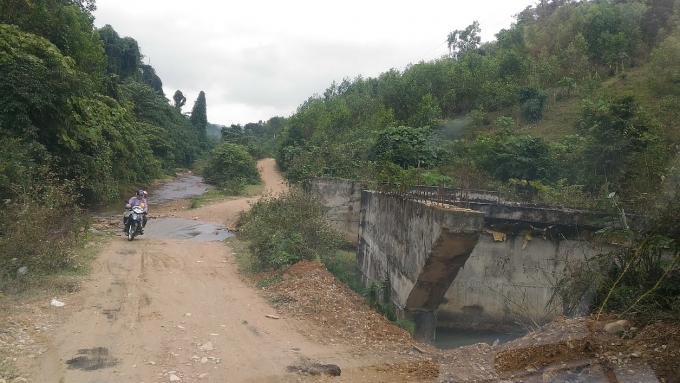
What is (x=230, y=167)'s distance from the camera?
127 ft

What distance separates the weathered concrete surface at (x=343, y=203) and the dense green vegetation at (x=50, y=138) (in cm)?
720

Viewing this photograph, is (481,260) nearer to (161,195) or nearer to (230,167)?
(161,195)

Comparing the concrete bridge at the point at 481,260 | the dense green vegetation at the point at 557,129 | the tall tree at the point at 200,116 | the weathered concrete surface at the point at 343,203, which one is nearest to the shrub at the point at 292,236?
the concrete bridge at the point at 481,260

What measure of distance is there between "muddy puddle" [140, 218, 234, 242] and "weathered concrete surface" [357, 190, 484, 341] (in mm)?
6815

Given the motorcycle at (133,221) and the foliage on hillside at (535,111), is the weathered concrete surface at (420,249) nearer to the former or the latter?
the motorcycle at (133,221)

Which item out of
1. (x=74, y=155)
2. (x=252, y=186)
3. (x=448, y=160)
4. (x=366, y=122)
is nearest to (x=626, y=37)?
(x=366, y=122)

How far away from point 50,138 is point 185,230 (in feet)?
17.0

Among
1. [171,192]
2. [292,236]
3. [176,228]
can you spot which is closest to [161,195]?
[171,192]

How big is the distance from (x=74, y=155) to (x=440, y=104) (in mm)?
23533

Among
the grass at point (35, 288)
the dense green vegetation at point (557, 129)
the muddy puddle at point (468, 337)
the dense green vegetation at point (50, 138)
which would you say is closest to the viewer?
the grass at point (35, 288)

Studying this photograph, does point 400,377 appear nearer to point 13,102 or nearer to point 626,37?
point 13,102

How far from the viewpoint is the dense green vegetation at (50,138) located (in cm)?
839

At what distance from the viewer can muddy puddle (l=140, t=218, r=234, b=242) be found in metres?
15.7

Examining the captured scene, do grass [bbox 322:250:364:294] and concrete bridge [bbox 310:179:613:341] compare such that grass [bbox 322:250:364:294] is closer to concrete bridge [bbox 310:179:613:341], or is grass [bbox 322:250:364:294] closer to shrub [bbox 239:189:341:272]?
shrub [bbox 239:189:341:272]
